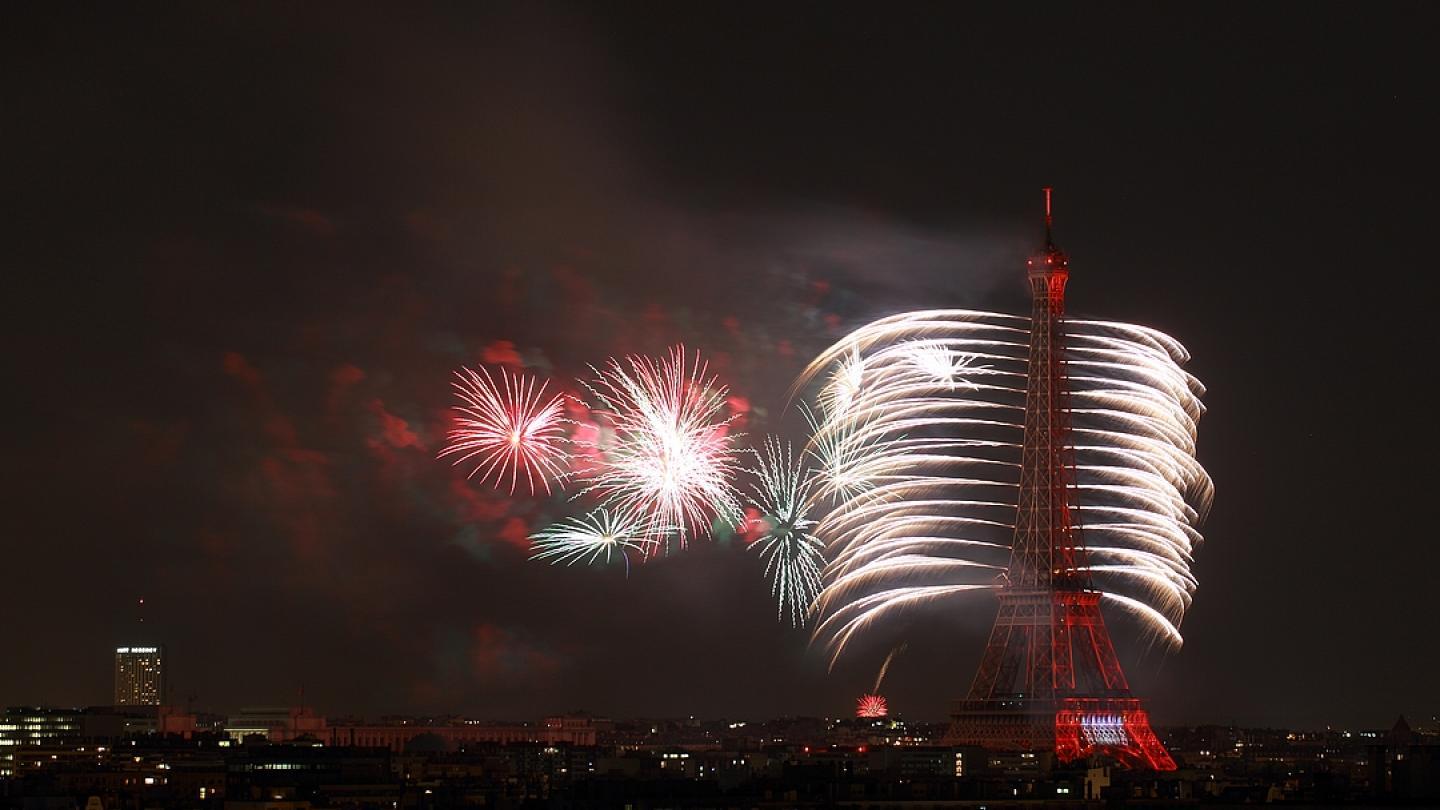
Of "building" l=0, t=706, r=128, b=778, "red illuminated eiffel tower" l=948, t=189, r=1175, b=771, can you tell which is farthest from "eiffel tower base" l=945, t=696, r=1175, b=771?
"building" l=0, t=706, r=128, b=778

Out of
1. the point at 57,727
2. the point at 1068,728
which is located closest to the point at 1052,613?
the point at 1068,728

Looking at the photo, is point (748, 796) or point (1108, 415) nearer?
point (748, 796)

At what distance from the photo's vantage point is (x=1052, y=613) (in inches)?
4213

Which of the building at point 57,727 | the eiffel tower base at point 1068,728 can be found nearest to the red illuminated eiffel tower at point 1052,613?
the eiffel tower base at point 1068,728

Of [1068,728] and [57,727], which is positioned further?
[57,727]

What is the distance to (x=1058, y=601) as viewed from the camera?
106875mm

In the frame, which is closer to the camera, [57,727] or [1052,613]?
[1052,613]

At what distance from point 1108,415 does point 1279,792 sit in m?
17.8

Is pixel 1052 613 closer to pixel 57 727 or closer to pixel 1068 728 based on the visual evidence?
pixel 1068 728

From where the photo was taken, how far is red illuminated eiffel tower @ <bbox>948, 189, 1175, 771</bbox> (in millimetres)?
106438

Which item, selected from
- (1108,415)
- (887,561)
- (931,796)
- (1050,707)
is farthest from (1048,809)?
(1050,707)

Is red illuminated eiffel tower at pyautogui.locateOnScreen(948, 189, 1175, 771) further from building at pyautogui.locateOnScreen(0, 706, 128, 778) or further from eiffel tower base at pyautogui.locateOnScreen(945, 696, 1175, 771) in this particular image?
building at pyautogui.locateOnScreen(0, 706, 128, 778)

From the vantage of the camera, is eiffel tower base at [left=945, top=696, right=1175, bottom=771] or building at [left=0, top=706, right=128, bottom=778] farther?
building at [left=0, top=706, right=128, bottom=778]

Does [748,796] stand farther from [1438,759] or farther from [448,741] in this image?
[448,741]
